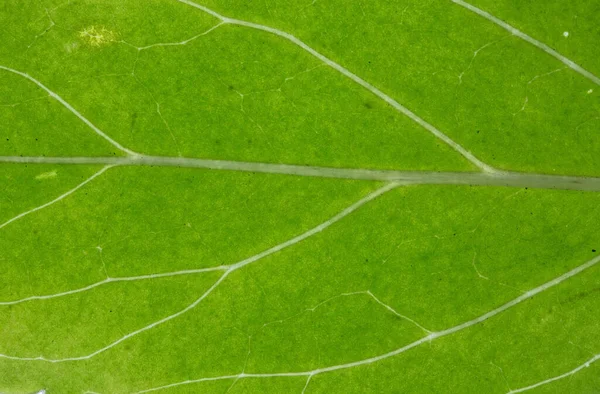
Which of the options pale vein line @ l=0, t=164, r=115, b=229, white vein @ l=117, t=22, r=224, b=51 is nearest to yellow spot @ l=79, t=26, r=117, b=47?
white vein @ l=117, t=22, r=224, b=51

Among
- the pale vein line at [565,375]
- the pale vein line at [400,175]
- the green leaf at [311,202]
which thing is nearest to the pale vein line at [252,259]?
the green leaf at [311,202]

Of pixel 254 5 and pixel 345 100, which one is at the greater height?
pixel 254 5

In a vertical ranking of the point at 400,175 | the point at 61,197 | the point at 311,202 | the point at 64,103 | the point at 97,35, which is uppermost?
the point at 97,35

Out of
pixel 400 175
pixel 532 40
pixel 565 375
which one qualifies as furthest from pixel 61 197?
pixel 565 375

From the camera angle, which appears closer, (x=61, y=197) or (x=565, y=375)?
(x=565, y=375)

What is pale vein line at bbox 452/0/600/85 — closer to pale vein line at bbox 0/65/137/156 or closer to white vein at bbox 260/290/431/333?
white vein at bbox 260/290/431/333

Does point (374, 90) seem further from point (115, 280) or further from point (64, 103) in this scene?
point (115, 280)

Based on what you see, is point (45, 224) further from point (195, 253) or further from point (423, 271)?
point (423, 271)

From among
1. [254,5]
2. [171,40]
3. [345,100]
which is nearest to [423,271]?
[345,100]
